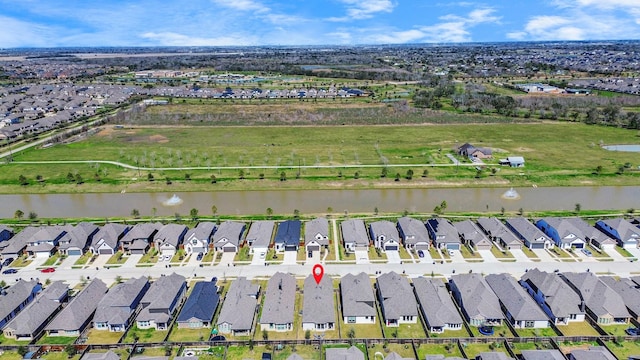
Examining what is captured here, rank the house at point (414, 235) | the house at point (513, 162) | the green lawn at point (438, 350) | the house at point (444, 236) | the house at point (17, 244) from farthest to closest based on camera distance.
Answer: the house at point (513, 162) < the house at point (414, 235) < the house at point (444, 236) < the house at point (17, 244) < the green lawn at point (438, 350)

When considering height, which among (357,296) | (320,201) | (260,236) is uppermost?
(260,236)

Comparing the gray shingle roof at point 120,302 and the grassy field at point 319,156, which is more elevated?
the grassy field at point 319,156

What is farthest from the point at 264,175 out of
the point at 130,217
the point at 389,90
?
the point at 389,90

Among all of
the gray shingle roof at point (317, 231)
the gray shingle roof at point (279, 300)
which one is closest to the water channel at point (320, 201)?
the gray shingle roof at point (317, 231)

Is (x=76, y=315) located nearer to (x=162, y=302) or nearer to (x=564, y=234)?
(x=162, y=302)

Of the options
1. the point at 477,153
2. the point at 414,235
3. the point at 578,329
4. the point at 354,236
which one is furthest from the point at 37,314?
the point at 477,153

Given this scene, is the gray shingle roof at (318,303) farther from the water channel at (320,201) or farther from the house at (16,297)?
the house at (16,297)
